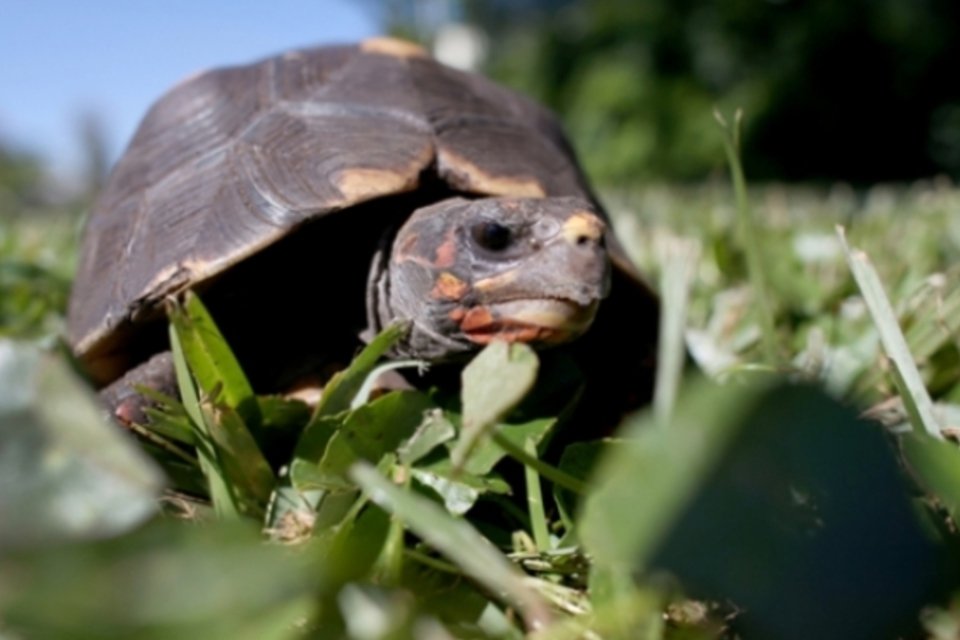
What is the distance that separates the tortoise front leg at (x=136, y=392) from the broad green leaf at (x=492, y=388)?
0.40m

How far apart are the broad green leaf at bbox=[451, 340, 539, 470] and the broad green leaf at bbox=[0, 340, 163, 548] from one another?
16 centimetres

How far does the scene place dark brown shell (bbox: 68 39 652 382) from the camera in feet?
3.13

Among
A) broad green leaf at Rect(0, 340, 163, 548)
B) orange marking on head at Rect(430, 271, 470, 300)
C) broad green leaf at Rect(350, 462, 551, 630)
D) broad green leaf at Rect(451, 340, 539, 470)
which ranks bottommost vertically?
orange marking on head at Rect(430, 271, 470, 300)

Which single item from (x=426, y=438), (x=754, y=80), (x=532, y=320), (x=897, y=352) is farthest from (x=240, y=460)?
(x=754, y=80)

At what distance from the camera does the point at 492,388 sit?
0.56 m

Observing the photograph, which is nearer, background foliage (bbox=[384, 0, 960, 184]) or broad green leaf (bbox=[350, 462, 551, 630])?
broad green leaf (bbox=[350, 462, 551, 630])

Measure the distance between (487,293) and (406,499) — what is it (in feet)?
1.11

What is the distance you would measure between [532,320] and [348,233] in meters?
0.32

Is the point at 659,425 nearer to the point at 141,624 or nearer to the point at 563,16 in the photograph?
the point at 141,624

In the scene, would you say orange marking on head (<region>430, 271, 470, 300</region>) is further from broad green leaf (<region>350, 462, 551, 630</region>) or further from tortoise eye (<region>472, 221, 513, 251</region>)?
broad green leaf (<region>350, 462, 551, 630</region>)

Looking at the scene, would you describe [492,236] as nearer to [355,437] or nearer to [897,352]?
[355,437]

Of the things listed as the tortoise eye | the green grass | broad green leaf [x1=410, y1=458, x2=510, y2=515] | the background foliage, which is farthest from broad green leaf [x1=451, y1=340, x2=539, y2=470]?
the background foliage

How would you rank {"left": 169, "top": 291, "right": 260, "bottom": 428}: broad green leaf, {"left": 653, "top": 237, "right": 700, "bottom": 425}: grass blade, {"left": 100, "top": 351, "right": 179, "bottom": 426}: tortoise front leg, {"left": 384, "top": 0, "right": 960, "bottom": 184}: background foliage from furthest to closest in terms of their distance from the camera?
{"left": 384, "top": 0, "right": 960, "bottom": 184}: background foliage → {"left": 100, "top": 351, "right": 179, "bottom": 426}: tortoise front leg → {"left": 169, "top": 291, "right": 260, "bottom": 428}: broad green leaf → {"left": 653, "top": 237, "right": 700, "bottom": 425}: grass blade

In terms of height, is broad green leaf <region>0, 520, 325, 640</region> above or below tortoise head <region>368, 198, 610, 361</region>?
above
